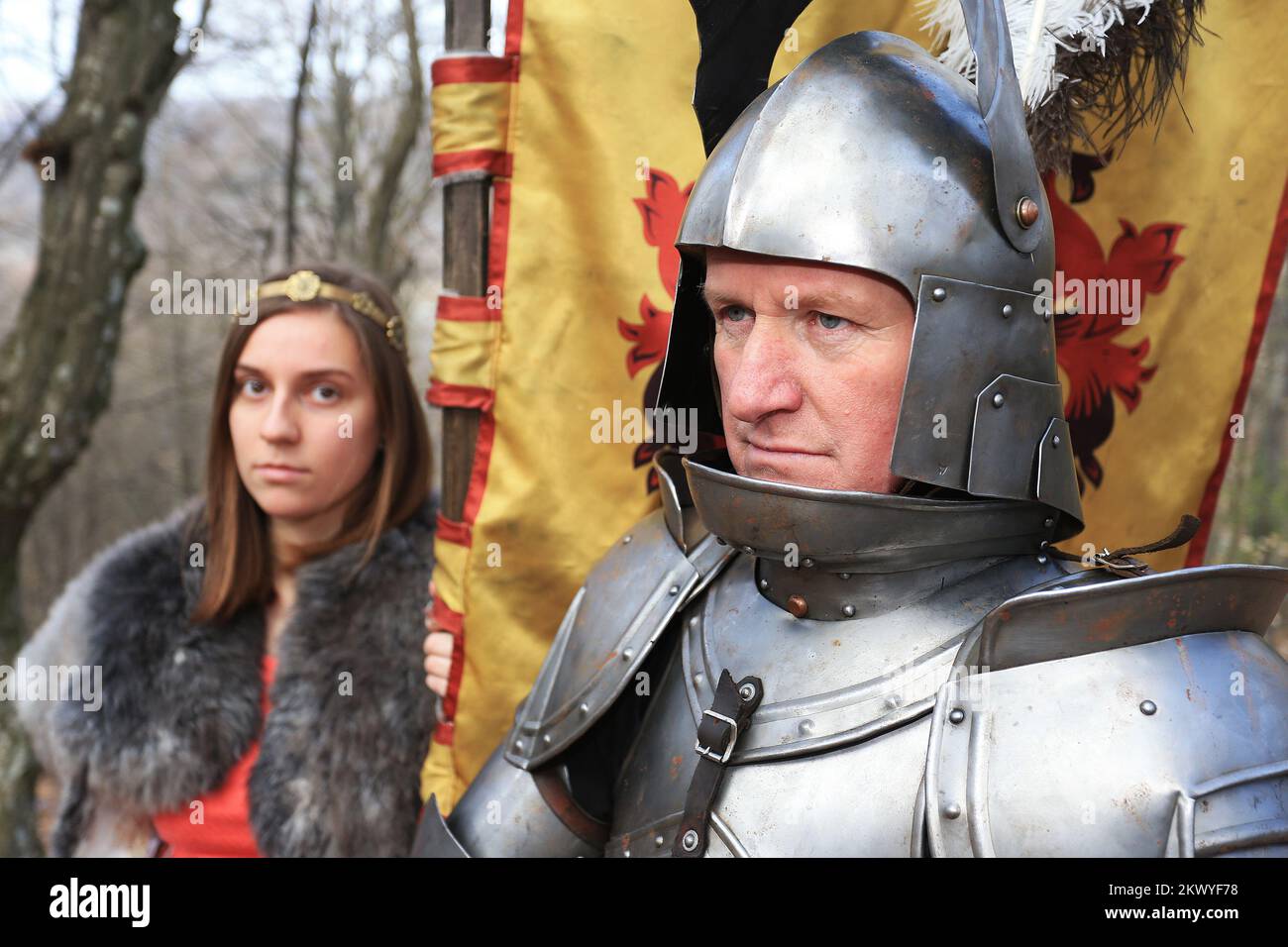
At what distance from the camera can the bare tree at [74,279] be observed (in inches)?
147

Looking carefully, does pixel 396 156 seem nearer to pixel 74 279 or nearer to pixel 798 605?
pixel 74 279

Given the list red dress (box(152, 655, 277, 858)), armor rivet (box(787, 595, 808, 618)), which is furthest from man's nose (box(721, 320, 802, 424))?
red dress (box(152, 655, 277, 858))

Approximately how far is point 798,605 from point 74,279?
10.5 feet

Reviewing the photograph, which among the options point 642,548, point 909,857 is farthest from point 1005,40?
point 909,857

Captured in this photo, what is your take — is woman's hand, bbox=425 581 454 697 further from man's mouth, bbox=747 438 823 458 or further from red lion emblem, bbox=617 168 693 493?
man's mouth, bbox=747 438 823 458

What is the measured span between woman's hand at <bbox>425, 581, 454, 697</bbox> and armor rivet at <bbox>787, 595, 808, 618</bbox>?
98 cm

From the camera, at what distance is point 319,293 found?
2.48 m

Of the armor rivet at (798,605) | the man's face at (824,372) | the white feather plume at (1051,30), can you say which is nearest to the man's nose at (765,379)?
the man's face at (824,372)

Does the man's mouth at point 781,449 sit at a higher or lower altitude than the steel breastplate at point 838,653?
higher

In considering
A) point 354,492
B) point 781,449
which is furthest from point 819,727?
point 354,492

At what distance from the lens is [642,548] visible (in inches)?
73.2

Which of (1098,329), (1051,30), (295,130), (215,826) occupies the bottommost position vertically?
(215,826)

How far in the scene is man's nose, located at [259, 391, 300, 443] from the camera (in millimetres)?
2344

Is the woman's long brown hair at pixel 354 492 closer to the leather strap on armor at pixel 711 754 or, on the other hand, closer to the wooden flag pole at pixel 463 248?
the wooden flag pole at pixel 463 248
